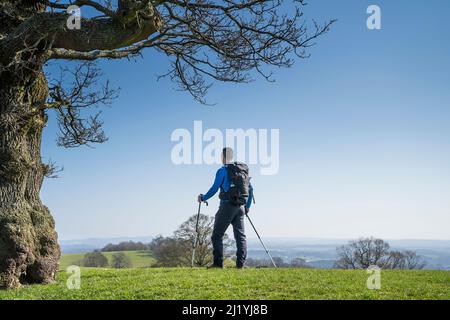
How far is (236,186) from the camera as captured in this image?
11570 millimetres

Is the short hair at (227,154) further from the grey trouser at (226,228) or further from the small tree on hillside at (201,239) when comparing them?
the small tree on hillside at (201,239)

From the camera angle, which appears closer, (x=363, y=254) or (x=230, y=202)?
(x=230, y=202)

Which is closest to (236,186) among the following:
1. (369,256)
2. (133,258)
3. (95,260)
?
(369,256)

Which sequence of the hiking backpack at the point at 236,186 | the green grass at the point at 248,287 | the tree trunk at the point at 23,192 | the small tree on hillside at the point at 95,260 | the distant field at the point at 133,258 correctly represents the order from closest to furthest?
the green grass at the point at 248,287, the tree trunk at the point at 23,192, the hiking backpack at the point at 236,186, the distant field at the point at 133,258, the small tree on hillside at the point at 95,260

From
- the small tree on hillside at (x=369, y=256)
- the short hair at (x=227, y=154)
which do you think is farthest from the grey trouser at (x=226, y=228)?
the small tree on hillside at (x=369, y=256)

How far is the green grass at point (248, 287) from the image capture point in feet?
25.3

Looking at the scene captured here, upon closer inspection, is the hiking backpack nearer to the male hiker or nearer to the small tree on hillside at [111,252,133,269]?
the male hiker

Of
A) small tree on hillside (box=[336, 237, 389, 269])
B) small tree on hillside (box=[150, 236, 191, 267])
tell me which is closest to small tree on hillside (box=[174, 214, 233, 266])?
small tree on hillside (box=[150, 236, 191, 267])

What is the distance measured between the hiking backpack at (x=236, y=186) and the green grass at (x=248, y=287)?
211cm

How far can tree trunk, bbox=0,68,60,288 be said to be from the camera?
33.3 feet

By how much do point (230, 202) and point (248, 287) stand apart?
11.4 ft

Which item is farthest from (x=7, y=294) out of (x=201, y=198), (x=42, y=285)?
(x=201, y=198)

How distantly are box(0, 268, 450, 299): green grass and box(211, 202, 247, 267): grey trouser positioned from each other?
111 cm

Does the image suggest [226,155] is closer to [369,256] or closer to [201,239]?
[201,239]
